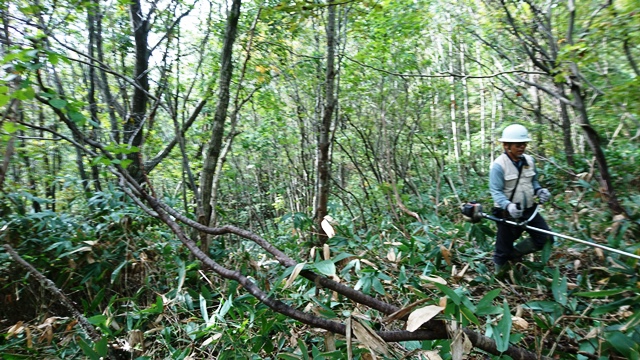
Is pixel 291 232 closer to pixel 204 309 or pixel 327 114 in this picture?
pixel 327 114

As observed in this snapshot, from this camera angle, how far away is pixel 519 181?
3.62m

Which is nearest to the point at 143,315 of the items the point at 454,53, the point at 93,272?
the point at 93,272

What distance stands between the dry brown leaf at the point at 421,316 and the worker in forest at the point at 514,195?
2499 millimetres

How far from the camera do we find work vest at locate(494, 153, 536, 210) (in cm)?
360

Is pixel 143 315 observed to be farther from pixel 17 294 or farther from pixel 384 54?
pixel 384 54

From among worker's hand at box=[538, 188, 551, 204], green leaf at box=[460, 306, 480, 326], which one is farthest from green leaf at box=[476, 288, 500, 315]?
worker's hand at box=[538, 188, 551, 204]

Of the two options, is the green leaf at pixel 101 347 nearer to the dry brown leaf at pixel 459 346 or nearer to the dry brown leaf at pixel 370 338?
the dry brown leaf at pixel 370 338

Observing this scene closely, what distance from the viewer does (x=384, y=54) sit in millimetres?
6824

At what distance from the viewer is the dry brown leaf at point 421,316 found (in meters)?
1.28

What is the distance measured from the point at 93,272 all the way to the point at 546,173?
22.8ft

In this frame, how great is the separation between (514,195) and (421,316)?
2803 millimetres

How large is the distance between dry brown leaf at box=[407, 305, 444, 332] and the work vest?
261 cm

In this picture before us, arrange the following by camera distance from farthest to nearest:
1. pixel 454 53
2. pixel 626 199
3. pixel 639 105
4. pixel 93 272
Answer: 1. pixel 454 53
2. pixel 626 199
3. pixel 639 105
4. pixel 93 272

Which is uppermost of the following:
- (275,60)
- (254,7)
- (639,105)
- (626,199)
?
(254,7)
